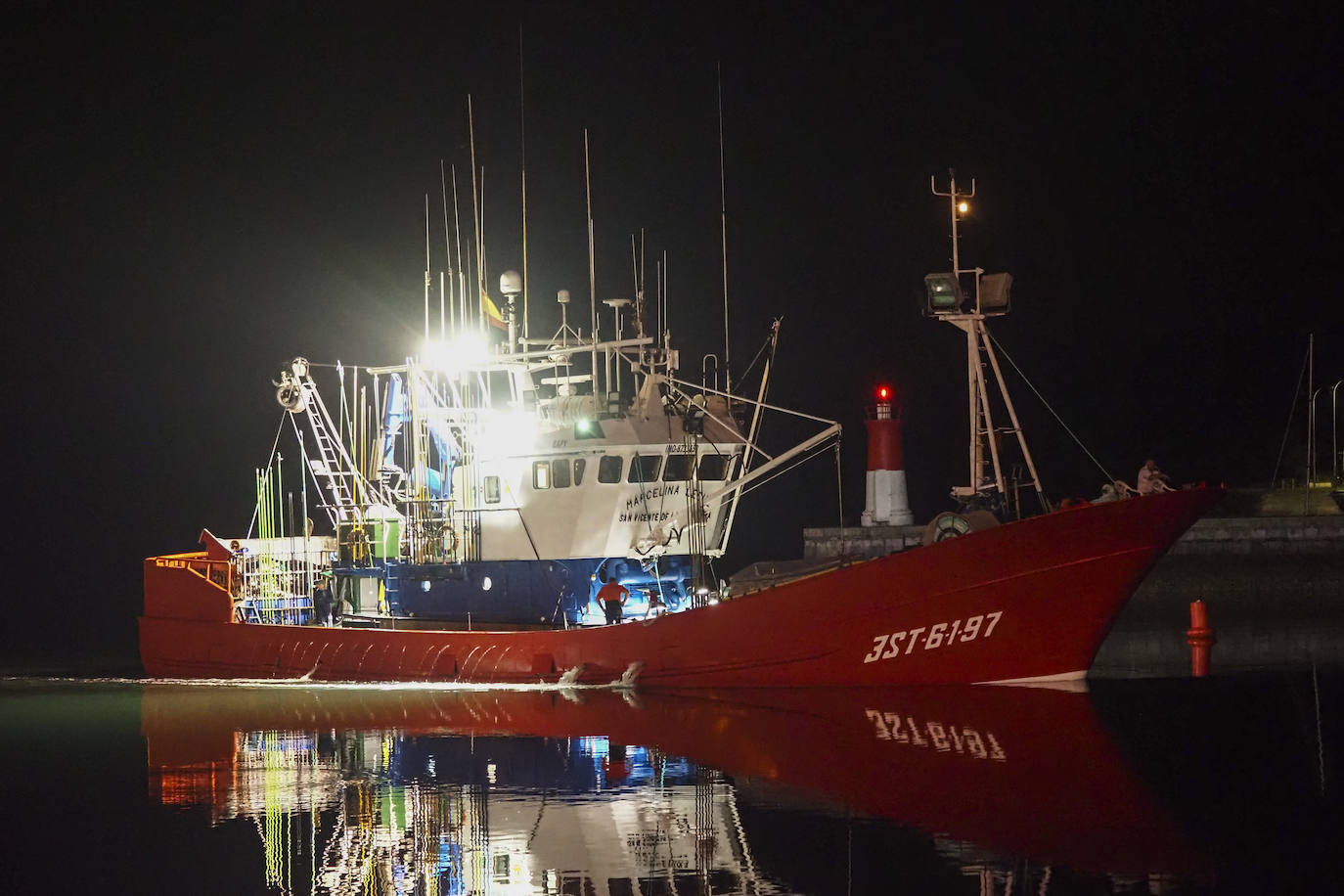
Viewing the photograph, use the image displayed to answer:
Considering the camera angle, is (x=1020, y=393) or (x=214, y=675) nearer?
(x=214, y=675)

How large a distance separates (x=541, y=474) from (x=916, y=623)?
590 cm

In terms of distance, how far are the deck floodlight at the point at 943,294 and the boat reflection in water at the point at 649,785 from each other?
14.7 feet

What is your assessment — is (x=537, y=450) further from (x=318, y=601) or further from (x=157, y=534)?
(x=157, y=534)

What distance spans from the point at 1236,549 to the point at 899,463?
5.13 m

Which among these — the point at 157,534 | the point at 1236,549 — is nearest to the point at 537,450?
the point at 1236,549

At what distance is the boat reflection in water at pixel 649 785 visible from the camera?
10.5 m

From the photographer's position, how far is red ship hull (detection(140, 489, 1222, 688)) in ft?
57.9

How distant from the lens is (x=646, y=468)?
21.4 meters

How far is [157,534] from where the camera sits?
189ft

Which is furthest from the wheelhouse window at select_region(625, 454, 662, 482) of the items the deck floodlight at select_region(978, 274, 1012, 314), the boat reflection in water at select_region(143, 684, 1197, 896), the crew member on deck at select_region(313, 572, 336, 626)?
the crew member on deck at select_region(313, 572, 336, 626)

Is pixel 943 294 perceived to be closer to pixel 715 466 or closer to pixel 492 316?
pixel 715 466

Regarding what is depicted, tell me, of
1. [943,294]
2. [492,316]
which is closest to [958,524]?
[943,294]

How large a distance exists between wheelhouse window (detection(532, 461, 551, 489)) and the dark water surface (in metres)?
3.05

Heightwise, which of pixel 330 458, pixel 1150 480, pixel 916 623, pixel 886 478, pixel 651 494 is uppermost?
pixel 330 458
